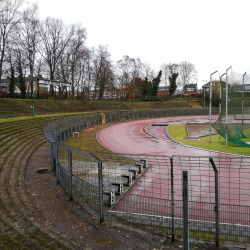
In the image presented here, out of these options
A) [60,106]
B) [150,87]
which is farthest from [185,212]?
[150,87]

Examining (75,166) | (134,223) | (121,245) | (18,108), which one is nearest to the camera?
(121,245)

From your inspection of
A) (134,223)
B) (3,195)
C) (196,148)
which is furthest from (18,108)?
(134,223)

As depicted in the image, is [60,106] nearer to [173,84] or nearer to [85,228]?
[85,228]

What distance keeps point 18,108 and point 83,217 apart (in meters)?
29.6

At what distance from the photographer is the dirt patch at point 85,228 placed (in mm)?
4531

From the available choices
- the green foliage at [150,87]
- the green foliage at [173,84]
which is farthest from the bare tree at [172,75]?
the green foliage at [150,87]

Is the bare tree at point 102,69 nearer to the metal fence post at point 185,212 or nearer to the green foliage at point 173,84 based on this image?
the green foliage at point 173,84

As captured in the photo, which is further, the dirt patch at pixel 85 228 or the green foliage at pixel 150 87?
the green foliage at pixel 150 87

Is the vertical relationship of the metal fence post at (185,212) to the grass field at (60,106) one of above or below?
below

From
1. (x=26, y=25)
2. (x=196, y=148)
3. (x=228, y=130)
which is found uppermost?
(x=26, y=25)

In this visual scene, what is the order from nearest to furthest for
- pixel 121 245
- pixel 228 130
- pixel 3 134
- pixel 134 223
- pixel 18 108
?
pixel 121 245 < pixel 134 223 < pixel 3 134 < pixel 228 130 < pixel 18 108

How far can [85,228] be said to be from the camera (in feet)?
17.2

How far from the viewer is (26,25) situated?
40.5 m

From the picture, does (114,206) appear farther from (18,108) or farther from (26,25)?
(26,25)
